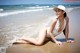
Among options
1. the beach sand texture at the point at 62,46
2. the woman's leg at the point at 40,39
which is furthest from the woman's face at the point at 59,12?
the woman's leg at the point at 40,39

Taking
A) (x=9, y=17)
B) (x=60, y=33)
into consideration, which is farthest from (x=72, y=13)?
(x=9, y=17)

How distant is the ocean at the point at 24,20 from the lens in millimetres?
2068

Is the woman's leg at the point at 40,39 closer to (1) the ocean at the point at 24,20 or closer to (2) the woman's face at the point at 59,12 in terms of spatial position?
(1) the ocean at the point at 24,20

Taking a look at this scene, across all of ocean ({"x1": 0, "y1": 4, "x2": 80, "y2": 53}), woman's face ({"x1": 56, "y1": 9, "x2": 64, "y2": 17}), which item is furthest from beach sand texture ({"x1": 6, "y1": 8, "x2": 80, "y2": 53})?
woman's face ({"x1": 56, "y1": 9, "x2": 64, "y2": 17})

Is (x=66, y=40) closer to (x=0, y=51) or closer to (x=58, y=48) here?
(x=58, y=48)

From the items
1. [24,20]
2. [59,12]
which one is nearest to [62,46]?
[59,12]

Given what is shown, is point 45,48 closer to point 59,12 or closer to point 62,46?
point 62,46

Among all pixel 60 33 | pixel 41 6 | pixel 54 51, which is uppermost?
pixel 41 6

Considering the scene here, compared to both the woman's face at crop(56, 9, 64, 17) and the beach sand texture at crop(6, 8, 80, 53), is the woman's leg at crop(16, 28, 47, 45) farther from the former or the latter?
the woman's face at crop(56, 9, 64, 17)

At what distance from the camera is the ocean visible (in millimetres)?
2068

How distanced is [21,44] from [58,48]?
43 cm

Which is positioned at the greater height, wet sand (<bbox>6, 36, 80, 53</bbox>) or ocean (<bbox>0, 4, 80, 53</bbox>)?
ocean (<bbox>0, 4, 80, 53</bbox>)

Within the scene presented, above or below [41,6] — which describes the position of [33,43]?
below

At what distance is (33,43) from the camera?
2041mm
